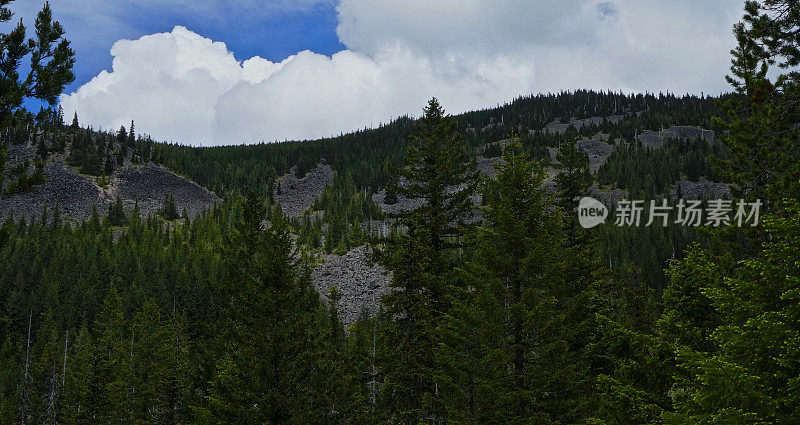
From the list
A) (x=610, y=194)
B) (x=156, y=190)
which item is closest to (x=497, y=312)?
(x=610, y=194)

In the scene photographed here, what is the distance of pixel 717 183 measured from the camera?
5930 inches

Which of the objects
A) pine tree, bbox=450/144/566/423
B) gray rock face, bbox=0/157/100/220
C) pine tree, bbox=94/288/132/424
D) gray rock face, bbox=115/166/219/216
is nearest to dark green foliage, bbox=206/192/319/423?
pine tree, bbox=450/144/566/423

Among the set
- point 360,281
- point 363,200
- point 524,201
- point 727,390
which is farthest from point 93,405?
point 363,200

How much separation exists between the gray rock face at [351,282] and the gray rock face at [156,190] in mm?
62508

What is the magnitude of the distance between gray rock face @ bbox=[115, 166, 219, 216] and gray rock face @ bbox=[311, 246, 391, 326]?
62.5 m

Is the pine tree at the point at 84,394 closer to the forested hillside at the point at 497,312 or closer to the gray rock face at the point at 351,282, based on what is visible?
the forested hillside at the point at 497,312

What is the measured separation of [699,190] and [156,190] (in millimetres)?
178151

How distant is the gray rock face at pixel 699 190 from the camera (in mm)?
141113

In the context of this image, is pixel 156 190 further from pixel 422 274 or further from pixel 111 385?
pixel 422 274

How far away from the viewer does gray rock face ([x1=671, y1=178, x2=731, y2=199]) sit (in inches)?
5556

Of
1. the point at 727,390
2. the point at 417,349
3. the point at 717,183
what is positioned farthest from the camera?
the point at 717,183

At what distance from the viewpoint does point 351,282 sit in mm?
101750

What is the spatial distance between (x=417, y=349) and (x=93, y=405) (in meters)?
27.7

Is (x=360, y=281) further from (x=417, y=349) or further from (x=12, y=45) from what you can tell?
(x=12, y=45)
